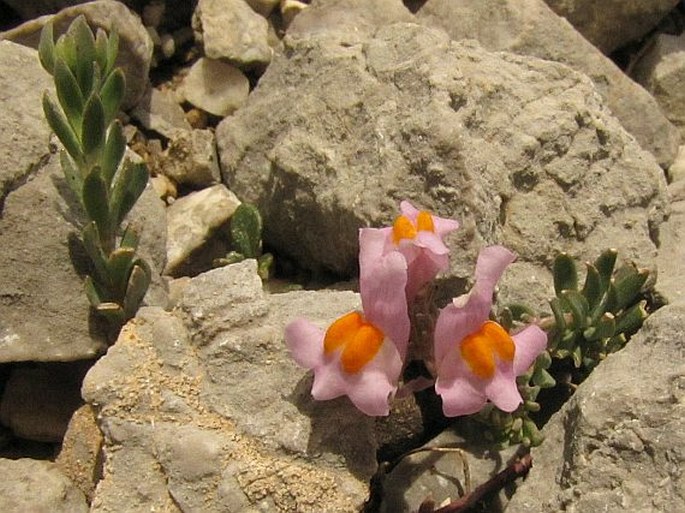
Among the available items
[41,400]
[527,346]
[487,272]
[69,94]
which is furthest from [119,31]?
[527,346]

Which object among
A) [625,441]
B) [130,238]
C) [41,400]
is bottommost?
[41,400]

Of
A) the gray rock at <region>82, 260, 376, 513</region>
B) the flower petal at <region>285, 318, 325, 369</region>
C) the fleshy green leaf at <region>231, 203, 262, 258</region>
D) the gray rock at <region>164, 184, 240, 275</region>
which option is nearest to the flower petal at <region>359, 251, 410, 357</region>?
the flower petal at <region>285, 318, 325, 369</region>

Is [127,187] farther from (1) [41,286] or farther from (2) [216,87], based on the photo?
(2) [216,87]

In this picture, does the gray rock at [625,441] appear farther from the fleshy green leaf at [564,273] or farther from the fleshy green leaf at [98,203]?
the fleshy green leaf at [98,203]

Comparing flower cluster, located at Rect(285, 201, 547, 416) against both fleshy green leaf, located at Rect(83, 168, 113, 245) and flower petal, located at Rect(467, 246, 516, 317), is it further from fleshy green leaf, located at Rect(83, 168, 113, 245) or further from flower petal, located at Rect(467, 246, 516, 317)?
fleshy green leaf, located at Rect(83, 168, 113, 245)

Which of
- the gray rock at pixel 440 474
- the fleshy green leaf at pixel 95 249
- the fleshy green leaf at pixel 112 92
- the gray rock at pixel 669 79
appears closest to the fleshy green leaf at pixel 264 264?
the fleshy green leaf at pixel 95 249

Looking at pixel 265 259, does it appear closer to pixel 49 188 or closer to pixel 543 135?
pixel 49 188
